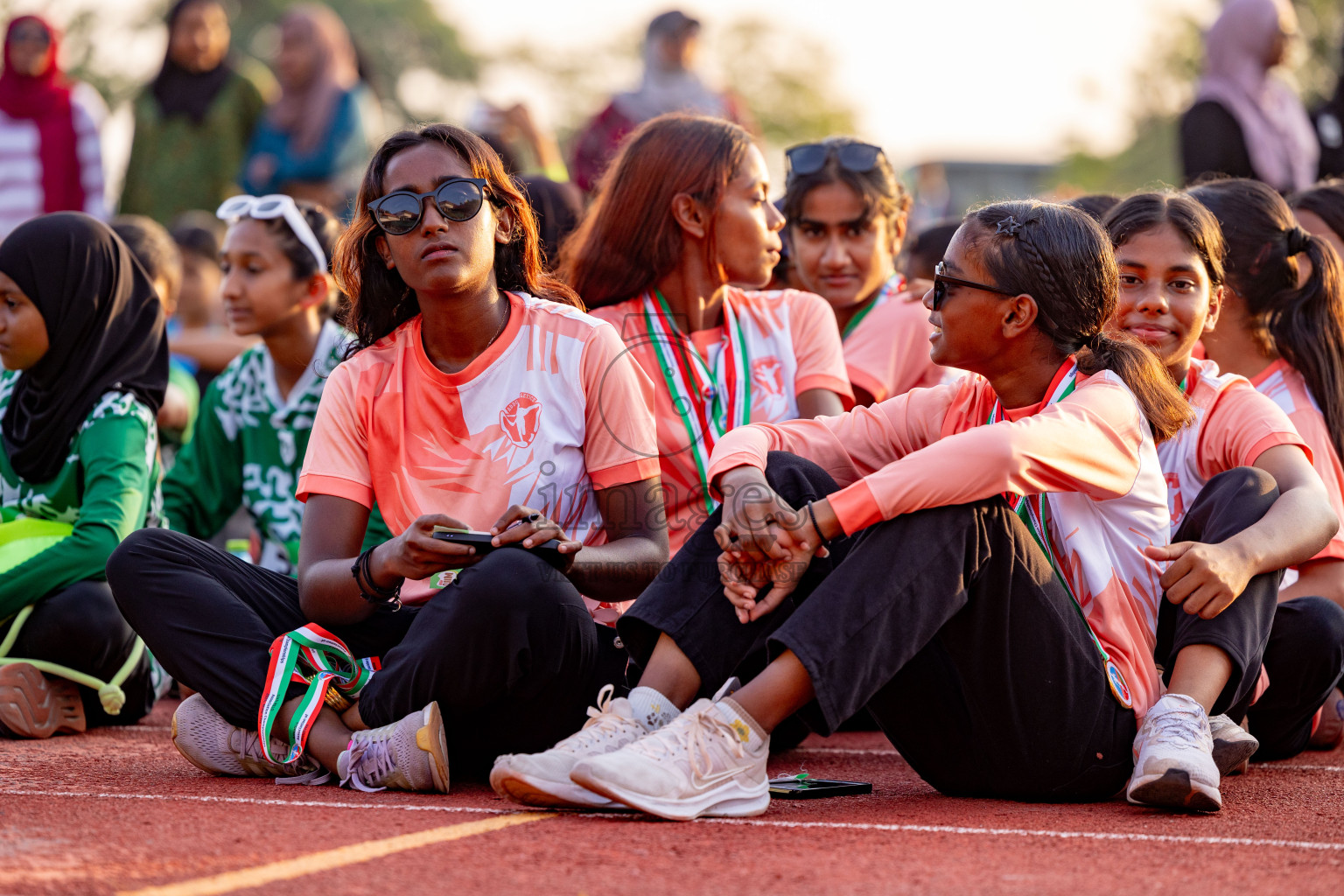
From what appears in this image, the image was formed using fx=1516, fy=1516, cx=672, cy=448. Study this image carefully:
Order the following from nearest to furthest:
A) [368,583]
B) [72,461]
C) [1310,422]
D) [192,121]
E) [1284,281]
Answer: [368,583] → [1310,422] → [1284,281] → [72,461] → [192,121]

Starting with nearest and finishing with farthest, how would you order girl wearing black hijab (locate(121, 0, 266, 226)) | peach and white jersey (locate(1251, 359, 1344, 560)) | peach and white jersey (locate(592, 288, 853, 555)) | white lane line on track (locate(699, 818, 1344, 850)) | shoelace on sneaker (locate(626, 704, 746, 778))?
white lane line on track (locate(699, 818, 1344, 850))
shoelace on sneaker (locate(626, 704, 746, 778))
peach and white jersey (locate(1251, 359, 1344, 560))
peach and white jersey (locate(592, 288, 853, 555))
girl wearing black hijab (locate(121, 0, 266, 226))

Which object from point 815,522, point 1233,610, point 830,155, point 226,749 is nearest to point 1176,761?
point 1233,610

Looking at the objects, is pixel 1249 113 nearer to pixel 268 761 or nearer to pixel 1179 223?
pixel 1179 223

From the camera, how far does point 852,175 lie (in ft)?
18.0

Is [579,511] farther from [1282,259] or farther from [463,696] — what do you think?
[1282,259]

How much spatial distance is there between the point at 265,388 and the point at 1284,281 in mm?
3524

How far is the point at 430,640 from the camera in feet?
11.2

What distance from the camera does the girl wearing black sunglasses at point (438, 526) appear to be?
11.2ft

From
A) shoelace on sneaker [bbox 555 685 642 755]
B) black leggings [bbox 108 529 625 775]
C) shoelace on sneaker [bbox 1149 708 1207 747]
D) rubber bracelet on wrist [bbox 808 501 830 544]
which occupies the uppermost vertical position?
rubber bracelet on wrist [bbox 808 501 830 544]

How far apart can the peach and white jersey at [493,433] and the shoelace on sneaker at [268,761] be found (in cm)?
50

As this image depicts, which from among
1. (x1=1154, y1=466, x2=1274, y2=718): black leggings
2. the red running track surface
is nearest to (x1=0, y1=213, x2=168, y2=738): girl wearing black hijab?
the red running track surface

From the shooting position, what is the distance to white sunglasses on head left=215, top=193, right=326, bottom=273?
577 cm

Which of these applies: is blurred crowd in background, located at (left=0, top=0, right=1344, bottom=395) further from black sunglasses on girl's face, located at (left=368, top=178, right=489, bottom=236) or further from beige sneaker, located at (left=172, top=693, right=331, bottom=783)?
beige sneaker, located at (left=172, top=693, right=331, bottom=783)

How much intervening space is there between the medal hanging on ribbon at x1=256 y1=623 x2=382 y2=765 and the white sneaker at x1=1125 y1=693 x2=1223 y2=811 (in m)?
1.82
